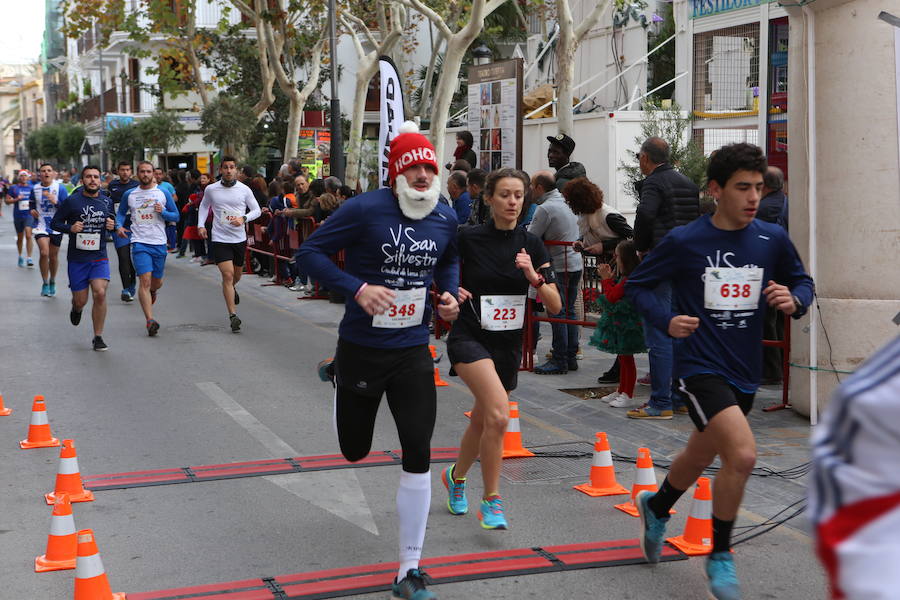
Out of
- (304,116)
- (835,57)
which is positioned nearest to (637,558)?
(835,57)

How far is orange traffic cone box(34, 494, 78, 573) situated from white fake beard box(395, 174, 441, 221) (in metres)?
2.01

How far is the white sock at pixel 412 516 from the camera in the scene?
186 inches

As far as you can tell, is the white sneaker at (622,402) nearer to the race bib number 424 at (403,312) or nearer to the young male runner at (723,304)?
the young male runner at (723,304)

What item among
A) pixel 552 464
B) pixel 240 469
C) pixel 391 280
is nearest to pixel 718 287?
pixel 391 280

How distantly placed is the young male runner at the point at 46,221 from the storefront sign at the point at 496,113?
668 centimetres

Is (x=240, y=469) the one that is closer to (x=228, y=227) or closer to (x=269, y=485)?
(x=269, y=485)

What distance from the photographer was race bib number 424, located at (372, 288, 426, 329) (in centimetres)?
500

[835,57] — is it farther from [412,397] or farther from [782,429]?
[412,397]

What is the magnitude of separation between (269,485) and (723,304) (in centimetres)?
310

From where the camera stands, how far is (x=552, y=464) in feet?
23.8

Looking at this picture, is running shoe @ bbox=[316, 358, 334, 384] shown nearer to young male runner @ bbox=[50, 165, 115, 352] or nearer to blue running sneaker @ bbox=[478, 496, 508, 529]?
blue running sneaker @ bbox=[478, 496, 508, 529]

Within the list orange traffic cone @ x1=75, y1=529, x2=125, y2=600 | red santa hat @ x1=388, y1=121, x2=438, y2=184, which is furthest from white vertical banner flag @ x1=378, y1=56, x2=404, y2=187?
orange traffic cone @ x1=75, y1=529, x2=125, y2=600

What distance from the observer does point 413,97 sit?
38.9m

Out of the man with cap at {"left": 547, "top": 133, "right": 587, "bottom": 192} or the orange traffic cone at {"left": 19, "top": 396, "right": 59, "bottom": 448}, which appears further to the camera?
the man with cap at {"left": 547, "top": 133, "right": 587, "bottom": 192}
